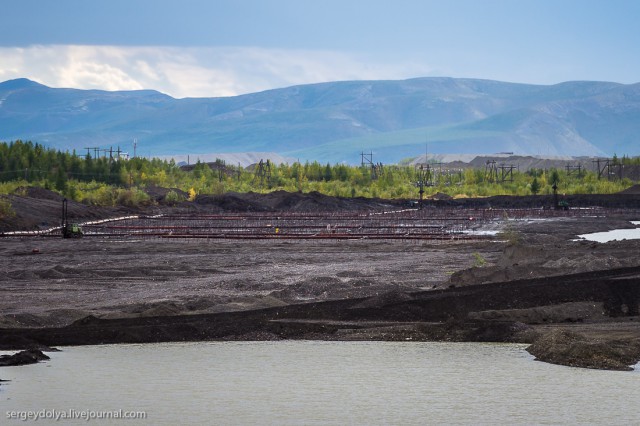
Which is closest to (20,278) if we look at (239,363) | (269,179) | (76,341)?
(76,341)

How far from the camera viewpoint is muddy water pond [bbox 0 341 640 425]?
13750 millimetres

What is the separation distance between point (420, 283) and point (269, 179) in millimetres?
90468

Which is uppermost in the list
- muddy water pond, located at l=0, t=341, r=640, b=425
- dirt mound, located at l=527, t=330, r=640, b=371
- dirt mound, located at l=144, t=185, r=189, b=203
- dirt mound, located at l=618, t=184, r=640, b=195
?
dirt mound, located at l=144, t=185, r=189, b=203

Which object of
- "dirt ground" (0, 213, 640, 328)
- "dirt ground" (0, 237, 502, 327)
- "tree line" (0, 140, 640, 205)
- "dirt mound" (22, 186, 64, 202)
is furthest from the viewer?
"tree line" (0, 140, 640, 205)

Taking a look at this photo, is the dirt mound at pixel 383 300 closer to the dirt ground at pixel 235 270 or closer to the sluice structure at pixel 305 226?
the dirt ground at pixel 235 270

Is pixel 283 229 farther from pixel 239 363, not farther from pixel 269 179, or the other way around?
pixel 269 179

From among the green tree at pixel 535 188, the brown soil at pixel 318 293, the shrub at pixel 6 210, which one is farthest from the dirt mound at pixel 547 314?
the green tree at pixel 535 188

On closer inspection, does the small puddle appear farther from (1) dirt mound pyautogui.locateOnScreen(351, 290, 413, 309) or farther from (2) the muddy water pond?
(2) the muddy water pond

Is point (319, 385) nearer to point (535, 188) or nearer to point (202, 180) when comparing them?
point (535, 188)

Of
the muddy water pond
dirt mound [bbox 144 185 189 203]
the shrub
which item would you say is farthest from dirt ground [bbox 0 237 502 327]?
dirt mound [bbox 144 185 189 203]

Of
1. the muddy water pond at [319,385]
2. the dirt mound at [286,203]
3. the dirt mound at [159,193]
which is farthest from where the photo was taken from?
the dirt mound at [159,193]

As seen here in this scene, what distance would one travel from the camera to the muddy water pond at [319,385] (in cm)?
1375

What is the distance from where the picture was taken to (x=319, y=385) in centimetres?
1562

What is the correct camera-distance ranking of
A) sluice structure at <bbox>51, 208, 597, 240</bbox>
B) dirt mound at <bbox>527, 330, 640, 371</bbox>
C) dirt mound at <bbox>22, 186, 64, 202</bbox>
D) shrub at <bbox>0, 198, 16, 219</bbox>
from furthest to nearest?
dirt mound at <bbox>22, 186, 64, 202</bbox> < shrub at <bbox>0, 198, 16, 219</bbox> < sluice structure at <bbox>51, 208, 597, 240</bbox> < dirt mound at <bbox>527, 330, 640, 371</bbox>
